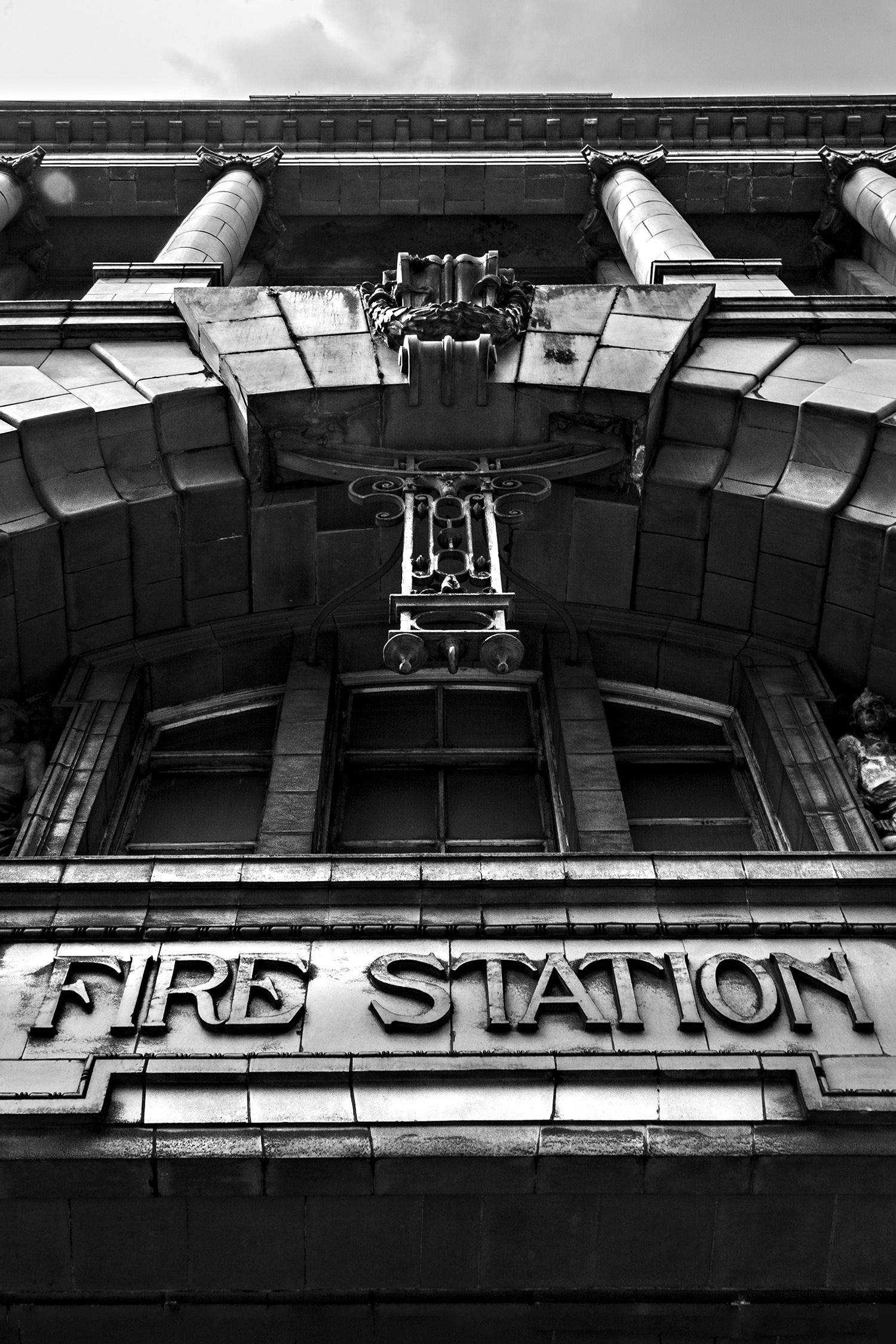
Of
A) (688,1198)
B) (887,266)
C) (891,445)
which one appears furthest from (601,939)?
(887,266)

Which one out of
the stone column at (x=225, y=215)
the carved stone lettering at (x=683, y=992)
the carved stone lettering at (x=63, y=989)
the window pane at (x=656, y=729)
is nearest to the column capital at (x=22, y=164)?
the stone column at (x=225, y=215)

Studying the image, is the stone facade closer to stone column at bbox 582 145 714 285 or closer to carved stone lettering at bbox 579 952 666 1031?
carved stone lettering at bbox 579 952 666 1031

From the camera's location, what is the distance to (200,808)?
13.2 m

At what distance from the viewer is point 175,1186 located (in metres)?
8.00

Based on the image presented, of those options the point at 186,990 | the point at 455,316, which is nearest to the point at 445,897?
the point at 186,990

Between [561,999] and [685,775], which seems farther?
[685,775]

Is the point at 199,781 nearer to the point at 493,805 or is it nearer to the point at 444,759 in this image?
the point at 444,759

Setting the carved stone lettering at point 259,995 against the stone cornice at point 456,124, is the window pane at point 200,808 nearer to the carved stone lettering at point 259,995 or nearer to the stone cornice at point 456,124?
the carved stone lettering at point 259,995

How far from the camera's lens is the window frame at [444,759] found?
12.6m

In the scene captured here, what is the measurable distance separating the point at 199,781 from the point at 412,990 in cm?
508

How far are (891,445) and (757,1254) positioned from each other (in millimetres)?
7934

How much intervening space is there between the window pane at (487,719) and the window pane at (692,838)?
1.70m

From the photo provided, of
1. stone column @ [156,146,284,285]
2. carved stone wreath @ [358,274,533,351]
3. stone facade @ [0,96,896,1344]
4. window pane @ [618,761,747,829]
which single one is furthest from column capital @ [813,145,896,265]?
window pane @ [618,761,747,829]

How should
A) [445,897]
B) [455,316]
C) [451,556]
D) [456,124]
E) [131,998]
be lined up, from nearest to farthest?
[131,998], [445,897], [451,556], [455,316], [456,124]
